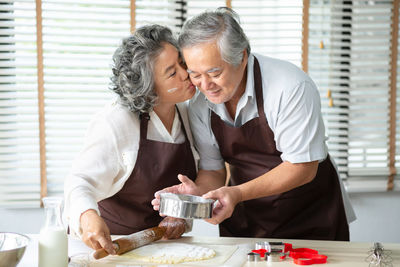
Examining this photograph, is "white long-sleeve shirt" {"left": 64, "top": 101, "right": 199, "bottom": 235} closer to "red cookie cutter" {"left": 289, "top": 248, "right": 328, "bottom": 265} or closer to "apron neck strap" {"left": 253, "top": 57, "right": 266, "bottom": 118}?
"apron neck strap" {"left": 253, "top": 57, "right": 266, "bottom": 118}

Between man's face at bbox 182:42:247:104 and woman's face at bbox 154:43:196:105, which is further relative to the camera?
woman's face at bbox 154:43:196:105

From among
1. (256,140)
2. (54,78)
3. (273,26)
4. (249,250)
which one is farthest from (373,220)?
(54,78)

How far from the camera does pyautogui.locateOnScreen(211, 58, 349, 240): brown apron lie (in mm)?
2455

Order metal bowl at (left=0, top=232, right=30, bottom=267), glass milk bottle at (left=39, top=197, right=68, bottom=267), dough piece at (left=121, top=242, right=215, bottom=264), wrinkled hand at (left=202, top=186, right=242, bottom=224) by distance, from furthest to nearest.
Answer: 1. wrinkled hand at (left=202, top=186, right=242, bottom=224)
2. dough piece at (left=121, top=242, right=215, bottom=264)
3. glass milk bottle at (left=39, top=197, right=68, bottom=267)
4. metal bowl at (left=0, top=232, right=30, bottom=267)

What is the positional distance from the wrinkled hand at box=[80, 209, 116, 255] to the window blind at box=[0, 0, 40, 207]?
1954mm

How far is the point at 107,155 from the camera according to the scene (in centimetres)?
223

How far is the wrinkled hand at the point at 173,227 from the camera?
2.20 m

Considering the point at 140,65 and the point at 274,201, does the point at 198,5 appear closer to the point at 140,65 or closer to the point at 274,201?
the point at 140,65

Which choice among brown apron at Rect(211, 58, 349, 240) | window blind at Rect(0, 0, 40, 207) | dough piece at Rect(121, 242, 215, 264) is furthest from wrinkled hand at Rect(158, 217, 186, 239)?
window blind at Rect(0, 0, 40, 207)

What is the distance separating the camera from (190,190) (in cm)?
216

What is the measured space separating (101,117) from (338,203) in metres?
1.31

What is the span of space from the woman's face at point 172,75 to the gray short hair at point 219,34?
0.38 feet

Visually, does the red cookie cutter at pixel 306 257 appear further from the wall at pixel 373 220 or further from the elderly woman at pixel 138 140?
the wall at pixel 373 220

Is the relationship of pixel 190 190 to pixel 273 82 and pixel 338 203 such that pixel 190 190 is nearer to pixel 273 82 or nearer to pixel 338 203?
pixel 273 82
